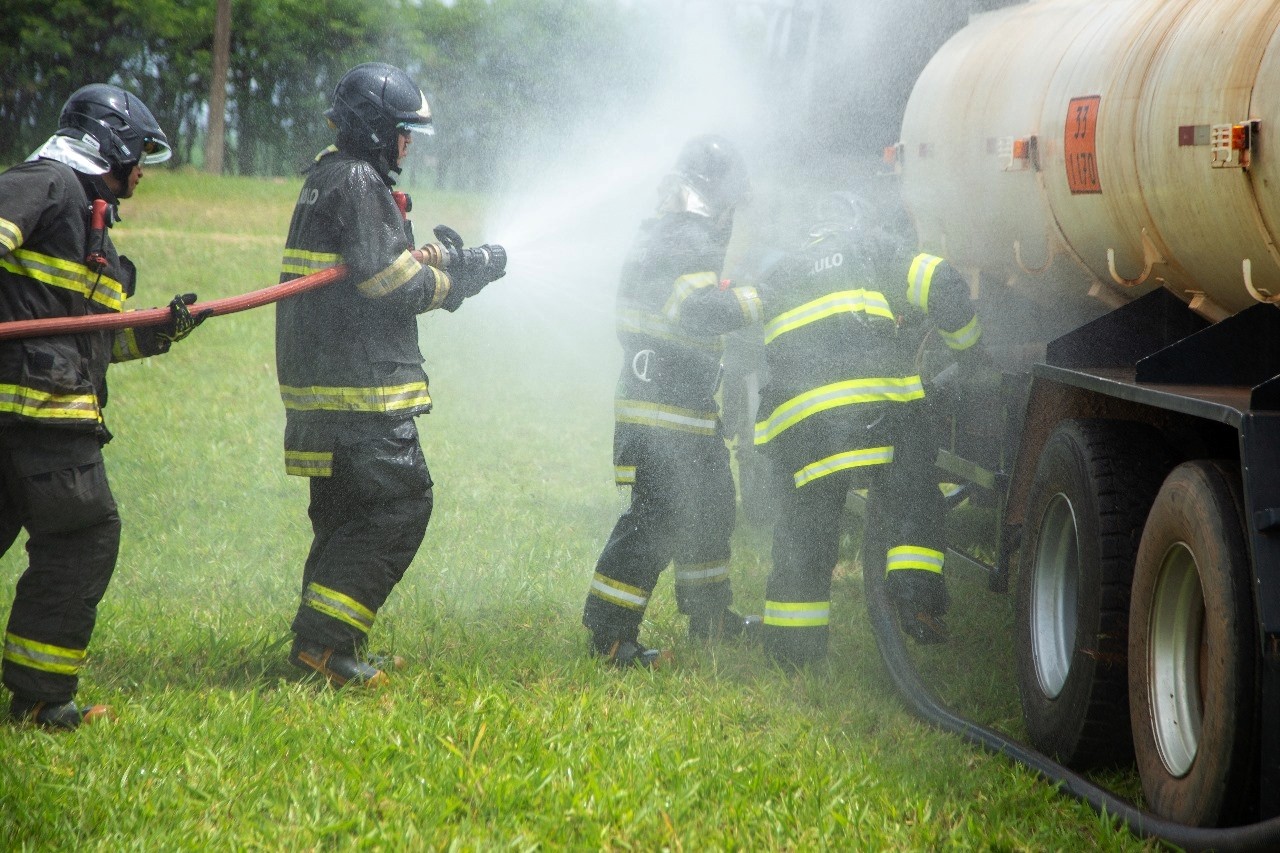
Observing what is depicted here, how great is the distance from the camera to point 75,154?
3.60 metres

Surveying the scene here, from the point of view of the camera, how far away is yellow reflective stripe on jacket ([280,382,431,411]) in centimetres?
388

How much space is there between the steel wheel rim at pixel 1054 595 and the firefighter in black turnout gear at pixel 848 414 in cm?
57

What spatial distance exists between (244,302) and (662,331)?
146 cm

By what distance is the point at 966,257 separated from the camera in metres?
5.01

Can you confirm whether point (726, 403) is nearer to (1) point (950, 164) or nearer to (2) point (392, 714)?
(1) point (950, 164)

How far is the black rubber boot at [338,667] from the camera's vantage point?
3.92 metres

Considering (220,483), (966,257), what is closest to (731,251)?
(966,257)

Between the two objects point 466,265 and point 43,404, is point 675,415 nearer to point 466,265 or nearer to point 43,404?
point 466,265

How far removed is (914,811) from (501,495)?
14.0ft

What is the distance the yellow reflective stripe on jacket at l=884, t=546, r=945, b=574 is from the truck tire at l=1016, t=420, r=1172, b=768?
60 cm

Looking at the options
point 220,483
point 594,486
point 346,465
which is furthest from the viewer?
point 594,486

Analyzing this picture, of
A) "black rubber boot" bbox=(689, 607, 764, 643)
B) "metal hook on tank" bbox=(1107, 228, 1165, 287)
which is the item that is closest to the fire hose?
"black rubber boot" bbox=(689, 607, 764, 643)

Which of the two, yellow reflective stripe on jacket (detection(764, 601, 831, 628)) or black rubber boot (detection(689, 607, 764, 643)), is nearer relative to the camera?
yellow reflective stripe on jacket (detection(764, 601, 831, 628))

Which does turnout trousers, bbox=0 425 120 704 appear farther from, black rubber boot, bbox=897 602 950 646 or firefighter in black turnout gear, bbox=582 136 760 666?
black rubber boot, bbox=897 602 950 646
